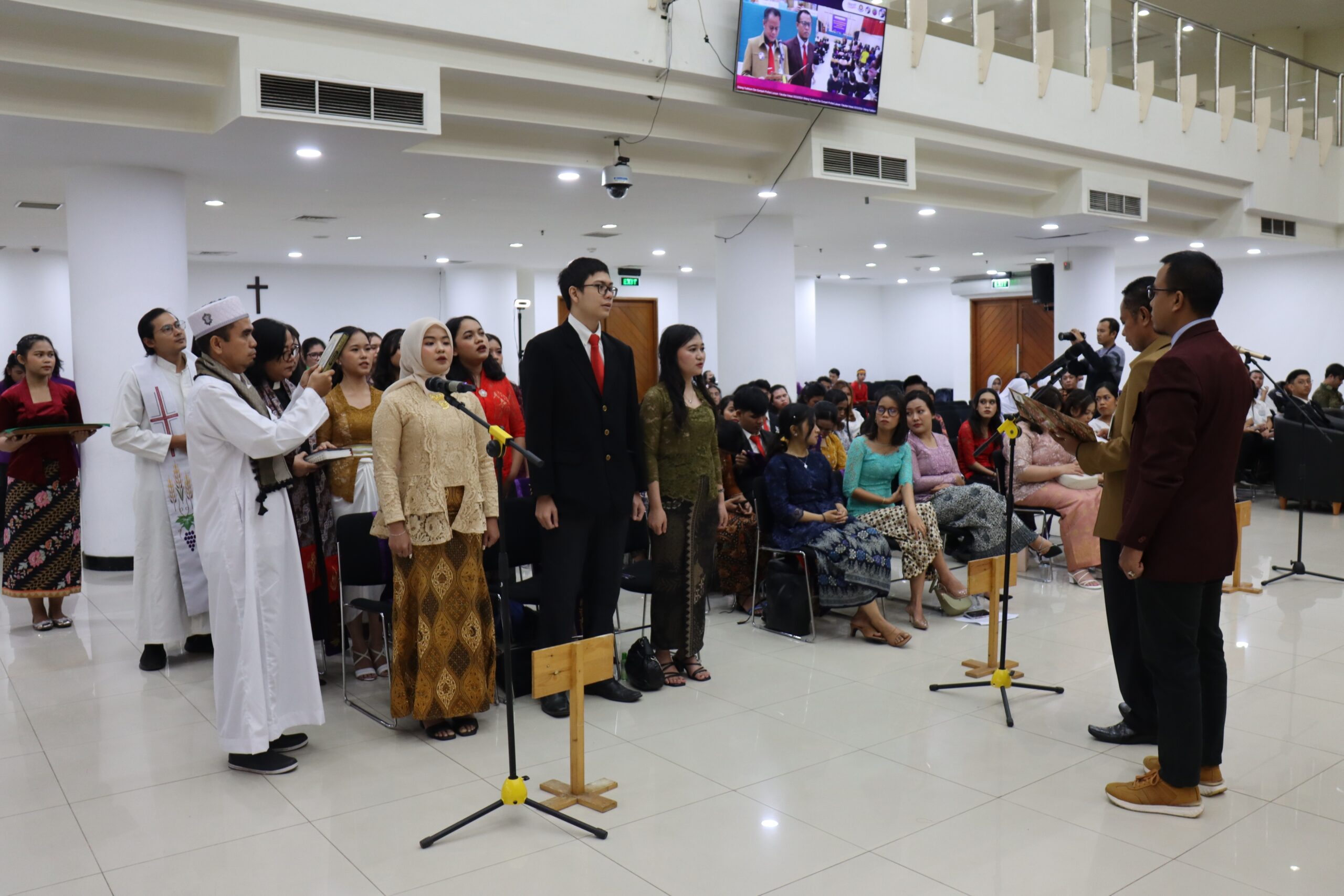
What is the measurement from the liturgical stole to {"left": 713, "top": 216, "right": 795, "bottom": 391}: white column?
Answer: 5.84 metres

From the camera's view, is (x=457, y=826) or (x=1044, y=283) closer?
(x=457, y=826)

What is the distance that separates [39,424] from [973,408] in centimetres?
573

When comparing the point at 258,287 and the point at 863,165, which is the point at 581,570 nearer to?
the point at 863,165

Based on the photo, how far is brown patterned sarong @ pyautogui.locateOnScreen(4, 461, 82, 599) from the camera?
5258 millimetres

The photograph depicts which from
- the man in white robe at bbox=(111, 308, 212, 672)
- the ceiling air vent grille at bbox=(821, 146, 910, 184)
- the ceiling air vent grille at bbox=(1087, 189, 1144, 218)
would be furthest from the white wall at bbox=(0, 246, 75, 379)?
the ceiling air vent grille at bbox=(1087, 189, 1144, 218)

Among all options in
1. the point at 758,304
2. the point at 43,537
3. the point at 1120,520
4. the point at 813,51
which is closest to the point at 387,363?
the point at 43,537

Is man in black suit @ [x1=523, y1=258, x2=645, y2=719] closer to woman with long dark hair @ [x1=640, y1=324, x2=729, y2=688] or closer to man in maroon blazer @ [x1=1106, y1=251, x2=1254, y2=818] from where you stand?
woman with long dark hair @ [x1=640, y1=324, x2=729, y2=688]

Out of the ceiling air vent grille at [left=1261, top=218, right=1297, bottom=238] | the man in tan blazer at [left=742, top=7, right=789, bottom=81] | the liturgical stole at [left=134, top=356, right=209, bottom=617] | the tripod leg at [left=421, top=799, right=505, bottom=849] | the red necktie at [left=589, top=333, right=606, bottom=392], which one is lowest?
the tripod leg at [left=421, top=799, right=505, bottom=849]

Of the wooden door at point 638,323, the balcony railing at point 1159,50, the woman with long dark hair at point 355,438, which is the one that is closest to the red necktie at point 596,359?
the woman with long dark hair at point 355,438

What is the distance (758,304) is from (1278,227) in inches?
294

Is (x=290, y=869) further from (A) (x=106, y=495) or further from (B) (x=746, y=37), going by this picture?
(B) (x=746, y=37)

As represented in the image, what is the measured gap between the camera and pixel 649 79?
672cm

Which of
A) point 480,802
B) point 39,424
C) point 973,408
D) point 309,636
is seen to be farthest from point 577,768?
point 973,408

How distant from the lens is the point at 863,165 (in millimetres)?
7953
